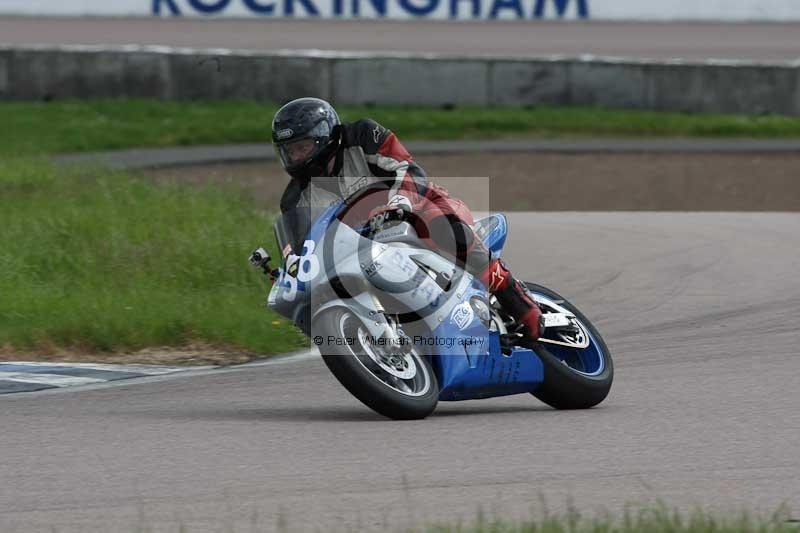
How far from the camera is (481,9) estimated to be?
2789cm

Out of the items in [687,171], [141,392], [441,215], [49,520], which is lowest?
[687,171]

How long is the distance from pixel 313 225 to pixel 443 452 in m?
1.21

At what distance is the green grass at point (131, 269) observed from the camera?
9688mm

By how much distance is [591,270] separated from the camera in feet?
42.8

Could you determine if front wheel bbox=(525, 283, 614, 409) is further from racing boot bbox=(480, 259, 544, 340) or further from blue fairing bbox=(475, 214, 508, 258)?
blue fairing bbox=(475, 214, 508, 258)

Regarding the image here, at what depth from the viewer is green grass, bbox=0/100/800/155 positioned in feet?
77.0

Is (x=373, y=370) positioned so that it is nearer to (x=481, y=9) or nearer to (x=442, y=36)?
(x=442, y=36)

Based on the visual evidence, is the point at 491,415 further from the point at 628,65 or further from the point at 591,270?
the point at 628,65

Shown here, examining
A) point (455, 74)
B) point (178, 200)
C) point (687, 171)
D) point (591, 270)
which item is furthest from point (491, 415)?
point (455, 74)

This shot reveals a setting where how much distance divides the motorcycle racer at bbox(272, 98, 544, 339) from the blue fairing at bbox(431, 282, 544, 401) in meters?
0.30

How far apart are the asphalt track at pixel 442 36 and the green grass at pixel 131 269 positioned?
38.6ft

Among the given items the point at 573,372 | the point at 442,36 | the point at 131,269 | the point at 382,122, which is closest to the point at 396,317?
the point at 573,372

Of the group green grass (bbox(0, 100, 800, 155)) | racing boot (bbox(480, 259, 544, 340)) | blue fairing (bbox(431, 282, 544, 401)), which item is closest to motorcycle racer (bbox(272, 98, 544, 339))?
racing boot (bbox(480, 259, 544, 340))

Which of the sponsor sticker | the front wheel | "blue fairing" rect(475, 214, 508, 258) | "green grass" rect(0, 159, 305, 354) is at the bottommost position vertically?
"green grass" rect(0, 159, 305, 354)
